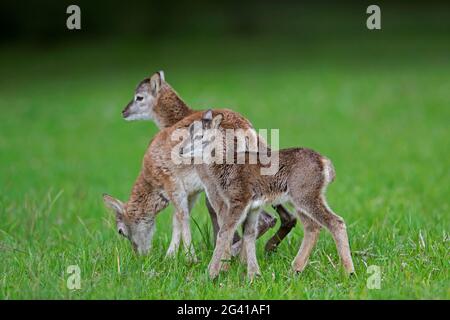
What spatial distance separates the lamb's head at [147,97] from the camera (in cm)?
951

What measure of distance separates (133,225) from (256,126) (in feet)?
37.9

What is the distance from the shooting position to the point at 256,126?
20.2 meters

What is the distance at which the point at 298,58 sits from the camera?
3002cm

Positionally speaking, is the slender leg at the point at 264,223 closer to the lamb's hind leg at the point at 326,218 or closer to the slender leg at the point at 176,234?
the slender leg at the point at 176,234

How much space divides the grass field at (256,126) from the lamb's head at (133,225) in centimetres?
24

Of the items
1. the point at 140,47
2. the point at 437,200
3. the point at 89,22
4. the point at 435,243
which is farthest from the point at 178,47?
the point at 435,243

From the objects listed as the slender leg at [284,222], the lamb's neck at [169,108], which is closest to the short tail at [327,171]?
the slender leg at [284,222]

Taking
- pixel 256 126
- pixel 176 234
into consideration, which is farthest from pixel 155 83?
pixel 256 126

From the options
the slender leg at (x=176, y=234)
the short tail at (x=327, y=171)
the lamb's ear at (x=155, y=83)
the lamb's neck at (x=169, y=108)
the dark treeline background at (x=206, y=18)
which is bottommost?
the slender leg at (x=176, y=234)

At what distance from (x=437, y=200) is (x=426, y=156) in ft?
11.2

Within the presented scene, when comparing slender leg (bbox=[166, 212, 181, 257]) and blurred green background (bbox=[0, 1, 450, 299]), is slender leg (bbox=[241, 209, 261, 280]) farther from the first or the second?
slender leg (bbox=[166, 212, 181, 257])

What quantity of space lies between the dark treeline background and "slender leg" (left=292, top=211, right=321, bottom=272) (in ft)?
85.7

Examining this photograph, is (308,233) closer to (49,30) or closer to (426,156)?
(426,156)

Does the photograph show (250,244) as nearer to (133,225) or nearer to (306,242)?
(306,242)
